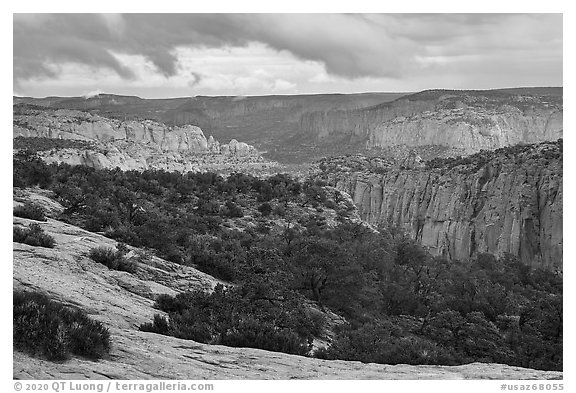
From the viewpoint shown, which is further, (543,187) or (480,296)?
(543,187)

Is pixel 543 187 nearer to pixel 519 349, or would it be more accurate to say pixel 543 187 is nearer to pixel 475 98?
pixel 519 349

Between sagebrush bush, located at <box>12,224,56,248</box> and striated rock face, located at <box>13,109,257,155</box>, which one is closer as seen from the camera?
sagebrush bush, located at <box>12,224,56,248</box>

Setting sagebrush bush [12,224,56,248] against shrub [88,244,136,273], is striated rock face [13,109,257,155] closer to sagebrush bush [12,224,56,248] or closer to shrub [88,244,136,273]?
sagebrush bush [12,224,56,248]

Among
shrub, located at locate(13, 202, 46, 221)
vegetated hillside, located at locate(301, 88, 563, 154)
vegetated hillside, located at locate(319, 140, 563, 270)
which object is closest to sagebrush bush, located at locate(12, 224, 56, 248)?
shrub, located at locate(13, 202, 46, 221)

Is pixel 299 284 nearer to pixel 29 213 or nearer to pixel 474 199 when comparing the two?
pixel 29 213

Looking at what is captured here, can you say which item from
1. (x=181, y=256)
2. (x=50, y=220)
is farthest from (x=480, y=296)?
(x=50, y=220)

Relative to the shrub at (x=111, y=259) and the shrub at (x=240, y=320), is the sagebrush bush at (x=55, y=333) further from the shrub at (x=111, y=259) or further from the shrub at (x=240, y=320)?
the shrub at (x=111, y=259)
